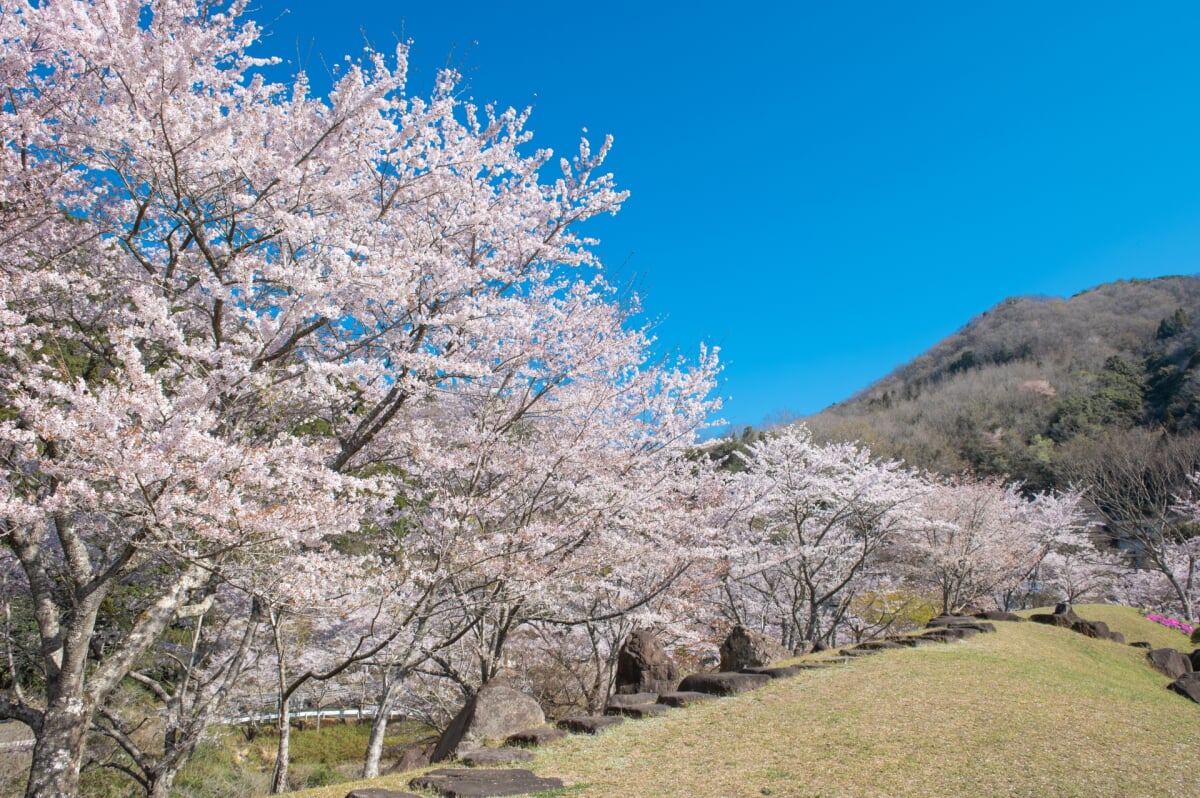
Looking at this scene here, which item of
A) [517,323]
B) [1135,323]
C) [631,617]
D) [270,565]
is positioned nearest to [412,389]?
[517,323]

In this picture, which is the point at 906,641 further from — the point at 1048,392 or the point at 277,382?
the point at 1048,392

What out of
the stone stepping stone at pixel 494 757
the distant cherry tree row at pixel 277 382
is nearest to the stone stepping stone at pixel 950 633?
the distant cherry tree row at pixel 277 382

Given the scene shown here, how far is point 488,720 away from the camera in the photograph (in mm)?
7293

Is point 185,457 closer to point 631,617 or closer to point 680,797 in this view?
point 680,797

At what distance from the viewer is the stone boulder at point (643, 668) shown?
33.9ft

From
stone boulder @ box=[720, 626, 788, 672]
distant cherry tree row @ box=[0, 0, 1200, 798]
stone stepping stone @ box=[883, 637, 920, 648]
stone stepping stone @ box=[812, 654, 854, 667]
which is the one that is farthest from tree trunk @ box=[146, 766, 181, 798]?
stone stepping stone @ box=[883, 637, 920, 648]

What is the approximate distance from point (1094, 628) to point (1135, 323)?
74.2m

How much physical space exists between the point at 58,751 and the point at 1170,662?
59.6 feet

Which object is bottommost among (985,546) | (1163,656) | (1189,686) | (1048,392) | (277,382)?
(1163,656)

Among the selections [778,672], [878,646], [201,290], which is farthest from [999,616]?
[201,290]

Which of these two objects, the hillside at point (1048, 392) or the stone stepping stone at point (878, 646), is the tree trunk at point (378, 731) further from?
the hillside at point (1048, 392)

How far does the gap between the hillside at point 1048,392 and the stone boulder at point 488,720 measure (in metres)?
33.1

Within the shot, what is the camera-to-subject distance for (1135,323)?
2781 inches

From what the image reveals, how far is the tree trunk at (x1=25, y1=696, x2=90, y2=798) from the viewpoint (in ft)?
16.5
